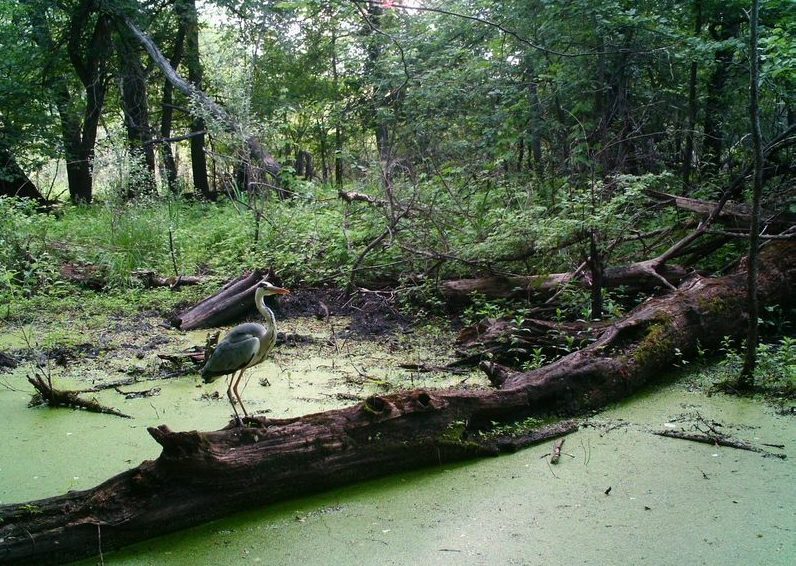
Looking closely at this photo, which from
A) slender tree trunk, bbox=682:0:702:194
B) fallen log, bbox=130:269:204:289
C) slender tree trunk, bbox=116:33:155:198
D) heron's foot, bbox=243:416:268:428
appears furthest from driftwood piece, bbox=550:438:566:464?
slender tree trunk, bbox=116:33:155:198

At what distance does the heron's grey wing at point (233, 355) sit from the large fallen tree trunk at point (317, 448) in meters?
0.60

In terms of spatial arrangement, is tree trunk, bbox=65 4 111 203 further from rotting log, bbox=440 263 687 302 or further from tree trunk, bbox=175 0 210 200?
rotting log, bbox=440 263 687 302

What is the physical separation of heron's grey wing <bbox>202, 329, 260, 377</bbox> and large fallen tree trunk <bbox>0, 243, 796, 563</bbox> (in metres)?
0.60

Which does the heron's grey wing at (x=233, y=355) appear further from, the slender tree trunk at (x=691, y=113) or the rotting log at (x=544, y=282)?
the slender tree trunk at (x=691, y=113)

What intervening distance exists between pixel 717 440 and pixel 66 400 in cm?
345

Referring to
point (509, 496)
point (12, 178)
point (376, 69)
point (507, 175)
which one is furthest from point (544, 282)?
point (12, 178)

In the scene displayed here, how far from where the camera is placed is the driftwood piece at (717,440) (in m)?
2.95

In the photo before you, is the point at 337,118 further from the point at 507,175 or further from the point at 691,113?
the point at 691,113

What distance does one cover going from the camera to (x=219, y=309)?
5938 millimetres

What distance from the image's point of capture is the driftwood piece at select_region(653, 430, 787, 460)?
295cm

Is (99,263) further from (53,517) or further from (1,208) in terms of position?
(53,517)

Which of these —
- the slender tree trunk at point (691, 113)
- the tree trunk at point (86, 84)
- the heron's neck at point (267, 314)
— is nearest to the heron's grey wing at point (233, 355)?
the heron's neck at point (267, 314)

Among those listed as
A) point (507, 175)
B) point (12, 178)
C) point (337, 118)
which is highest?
point (337, 118)

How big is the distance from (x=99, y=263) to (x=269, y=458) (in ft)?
18.8
